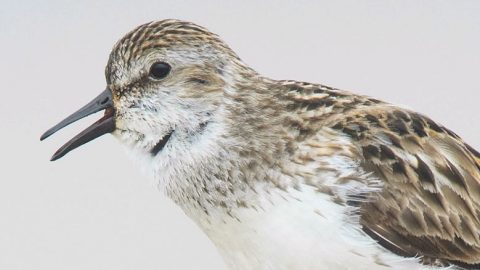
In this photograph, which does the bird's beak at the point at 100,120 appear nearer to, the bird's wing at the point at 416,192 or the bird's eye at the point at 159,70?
the bird's eye at the point at 159,70

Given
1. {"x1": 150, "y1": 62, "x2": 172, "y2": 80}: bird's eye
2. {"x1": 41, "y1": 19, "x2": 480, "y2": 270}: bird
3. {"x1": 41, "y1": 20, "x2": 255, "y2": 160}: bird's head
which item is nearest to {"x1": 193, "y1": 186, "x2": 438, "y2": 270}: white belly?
{"x1": 41, "y1": 19, "x2": 480, "y2": 270}: bird

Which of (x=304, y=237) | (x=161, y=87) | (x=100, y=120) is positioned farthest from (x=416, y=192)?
(x=100, y=120)

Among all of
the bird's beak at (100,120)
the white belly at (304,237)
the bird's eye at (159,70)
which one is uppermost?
the bird's eye at (159,70)

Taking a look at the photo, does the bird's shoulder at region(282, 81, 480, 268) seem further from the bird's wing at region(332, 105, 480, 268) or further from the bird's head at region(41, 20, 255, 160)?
the bird's head at region(41, 20, 255, 160)

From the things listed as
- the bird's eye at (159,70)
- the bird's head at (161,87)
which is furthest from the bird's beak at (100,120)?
the bird's eye at (159,70)

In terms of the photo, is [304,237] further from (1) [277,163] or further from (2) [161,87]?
(2) [161,87]

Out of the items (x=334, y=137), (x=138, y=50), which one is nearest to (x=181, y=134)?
(x=138, y=50)
